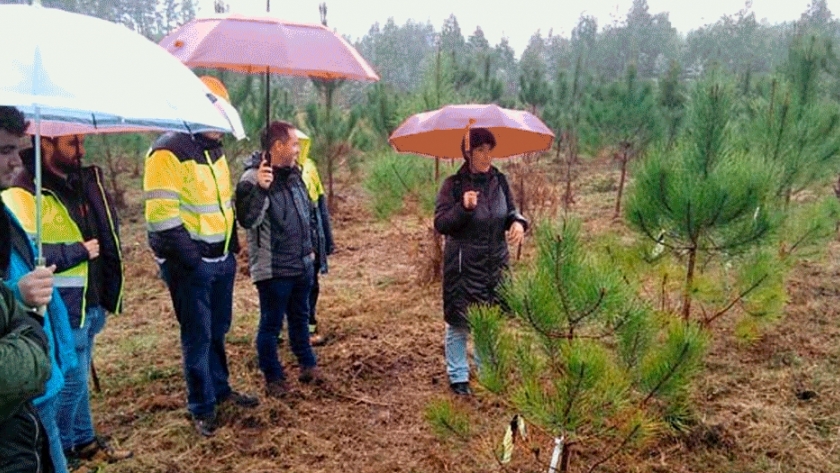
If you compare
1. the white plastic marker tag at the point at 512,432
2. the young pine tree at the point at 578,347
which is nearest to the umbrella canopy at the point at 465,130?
the young pine tree at the point at 578,347

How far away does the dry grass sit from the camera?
2580 millimetres

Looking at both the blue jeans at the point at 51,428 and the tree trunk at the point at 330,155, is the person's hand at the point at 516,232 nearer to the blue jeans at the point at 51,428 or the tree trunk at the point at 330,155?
the blue jeans at the point at 51,428

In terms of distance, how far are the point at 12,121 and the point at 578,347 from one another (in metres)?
1.55

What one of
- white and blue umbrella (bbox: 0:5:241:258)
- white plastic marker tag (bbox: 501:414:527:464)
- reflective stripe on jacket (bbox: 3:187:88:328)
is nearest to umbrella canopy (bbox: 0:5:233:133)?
white and blue umbrella (bbox: 0:5:241:258)

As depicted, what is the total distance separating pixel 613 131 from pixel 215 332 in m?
8.02

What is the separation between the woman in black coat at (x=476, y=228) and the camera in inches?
113

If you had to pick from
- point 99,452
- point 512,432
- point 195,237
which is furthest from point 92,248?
point 512,432

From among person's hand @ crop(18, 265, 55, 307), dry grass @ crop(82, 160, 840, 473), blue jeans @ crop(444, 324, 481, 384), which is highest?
person's hand @ crop(18, 265, 55, 307)

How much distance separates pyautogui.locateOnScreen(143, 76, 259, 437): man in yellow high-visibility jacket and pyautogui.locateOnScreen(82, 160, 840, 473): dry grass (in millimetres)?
312

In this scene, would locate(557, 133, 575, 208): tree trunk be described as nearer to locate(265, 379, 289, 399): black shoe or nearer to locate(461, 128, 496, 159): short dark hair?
locate(461, 128, 496, 159): short dark hair

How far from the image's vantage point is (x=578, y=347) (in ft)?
5.20

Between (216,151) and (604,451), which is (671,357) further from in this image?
(216,151)

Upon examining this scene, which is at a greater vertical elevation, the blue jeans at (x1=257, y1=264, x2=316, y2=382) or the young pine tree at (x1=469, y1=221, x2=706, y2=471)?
the young pine tree at (x1=469, y1=221, x2=706, y2=471)

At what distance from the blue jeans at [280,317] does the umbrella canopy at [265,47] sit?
1.10 metres
